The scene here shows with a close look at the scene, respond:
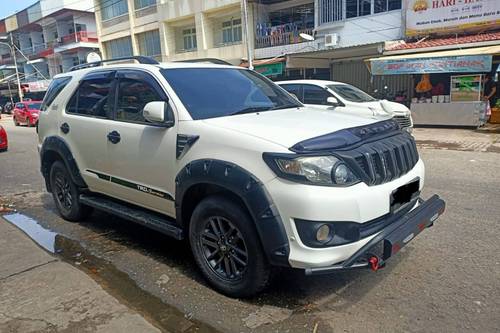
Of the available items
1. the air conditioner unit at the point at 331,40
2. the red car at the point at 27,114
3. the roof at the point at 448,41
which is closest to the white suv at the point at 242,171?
the roof at the point at 448,41

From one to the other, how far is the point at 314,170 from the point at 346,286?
1250 millimetres

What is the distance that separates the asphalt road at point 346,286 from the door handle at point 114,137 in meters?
1.20

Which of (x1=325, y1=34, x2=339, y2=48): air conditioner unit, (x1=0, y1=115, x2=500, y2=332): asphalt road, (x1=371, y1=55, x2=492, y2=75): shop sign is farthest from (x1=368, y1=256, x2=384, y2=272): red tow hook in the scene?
(x1=325, y1=34, x2=339, y2=48): air conditioner unit

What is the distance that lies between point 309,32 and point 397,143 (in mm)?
19440

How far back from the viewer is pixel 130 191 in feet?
13.5

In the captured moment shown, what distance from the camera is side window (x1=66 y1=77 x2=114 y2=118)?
4.40 m

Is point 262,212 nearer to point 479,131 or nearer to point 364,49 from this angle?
point 479,131

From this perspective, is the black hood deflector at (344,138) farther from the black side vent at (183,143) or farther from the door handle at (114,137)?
the door handle at (114,137)

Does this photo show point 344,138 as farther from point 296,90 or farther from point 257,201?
point 296,90

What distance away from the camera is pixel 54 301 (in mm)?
3348

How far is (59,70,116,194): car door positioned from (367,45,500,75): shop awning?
485 inches

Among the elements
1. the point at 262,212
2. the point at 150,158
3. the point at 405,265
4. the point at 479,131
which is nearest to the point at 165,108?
the point at 150,158

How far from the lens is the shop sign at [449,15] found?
14.6 m

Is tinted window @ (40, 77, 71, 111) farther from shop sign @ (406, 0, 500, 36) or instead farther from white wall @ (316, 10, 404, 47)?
white wall @ (316, 10, 404, 47)
